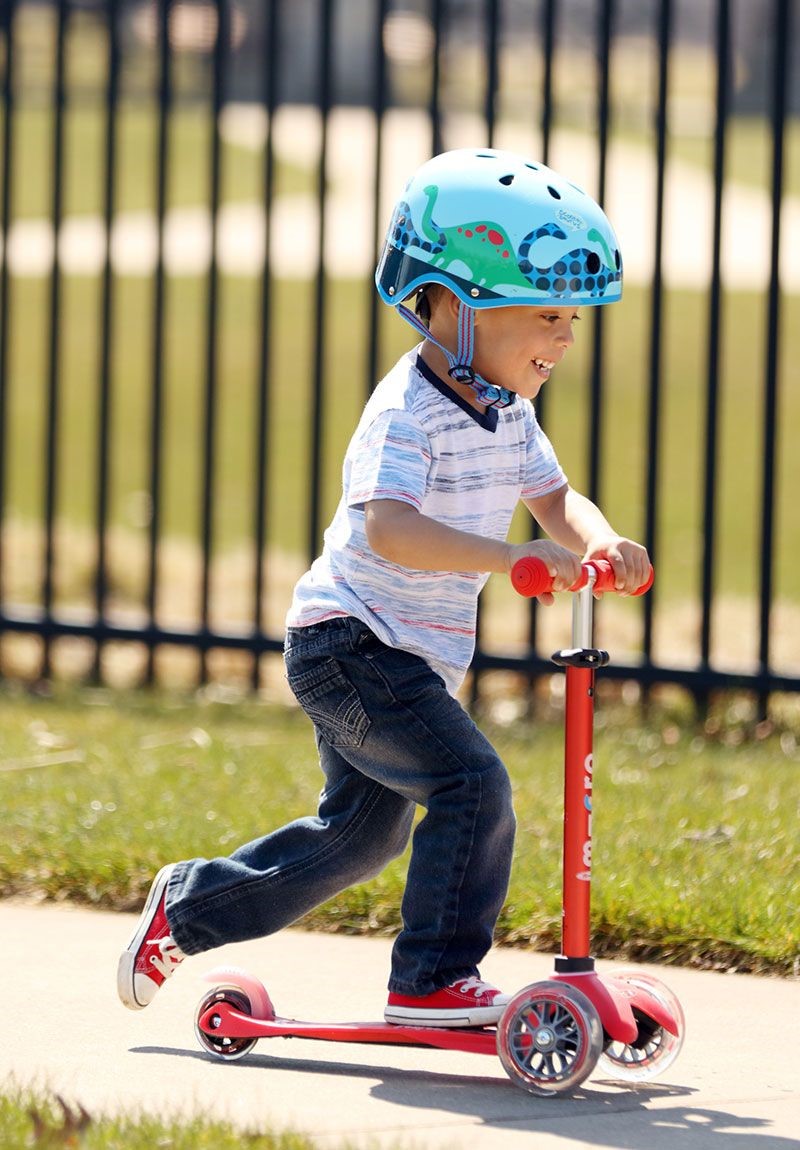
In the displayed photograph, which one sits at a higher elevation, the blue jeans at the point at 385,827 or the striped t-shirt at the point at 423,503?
the striped t-shirt at the point at 423,503

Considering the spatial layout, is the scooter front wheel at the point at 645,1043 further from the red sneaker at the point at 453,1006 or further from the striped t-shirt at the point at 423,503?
the striped t-shirt at the point at 423,503

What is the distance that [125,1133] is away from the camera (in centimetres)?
280

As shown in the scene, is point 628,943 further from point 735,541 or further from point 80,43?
point 80,43

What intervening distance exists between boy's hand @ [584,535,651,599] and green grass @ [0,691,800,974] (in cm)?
111

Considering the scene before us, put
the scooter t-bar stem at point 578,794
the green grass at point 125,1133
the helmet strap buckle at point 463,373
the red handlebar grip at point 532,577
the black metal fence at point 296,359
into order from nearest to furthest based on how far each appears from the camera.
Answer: the green grass at point 125,1133
the red handlebar grip at point 532,577
the scooter t-bar stem at point 578,794
the helmet strap buckle at point 463,373
the black metal fence at point 296,359

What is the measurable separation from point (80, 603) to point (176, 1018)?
4.33 m

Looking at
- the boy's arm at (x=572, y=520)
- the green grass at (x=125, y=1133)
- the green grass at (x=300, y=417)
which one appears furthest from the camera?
the green grass at (x=300, y=417)

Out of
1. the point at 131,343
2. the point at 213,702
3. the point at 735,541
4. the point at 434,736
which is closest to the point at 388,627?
the point at 434,736

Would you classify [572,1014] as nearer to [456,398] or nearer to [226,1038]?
[226,1038]

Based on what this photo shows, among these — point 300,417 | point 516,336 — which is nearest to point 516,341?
point 516,336

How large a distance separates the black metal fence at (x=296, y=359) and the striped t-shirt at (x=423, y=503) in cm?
254

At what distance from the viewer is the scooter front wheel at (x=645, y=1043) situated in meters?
3.20

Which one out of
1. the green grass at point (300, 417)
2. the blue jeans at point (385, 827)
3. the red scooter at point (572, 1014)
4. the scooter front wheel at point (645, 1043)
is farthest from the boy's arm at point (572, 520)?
the green grass at point (300, 417)

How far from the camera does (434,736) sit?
10.6 ft
